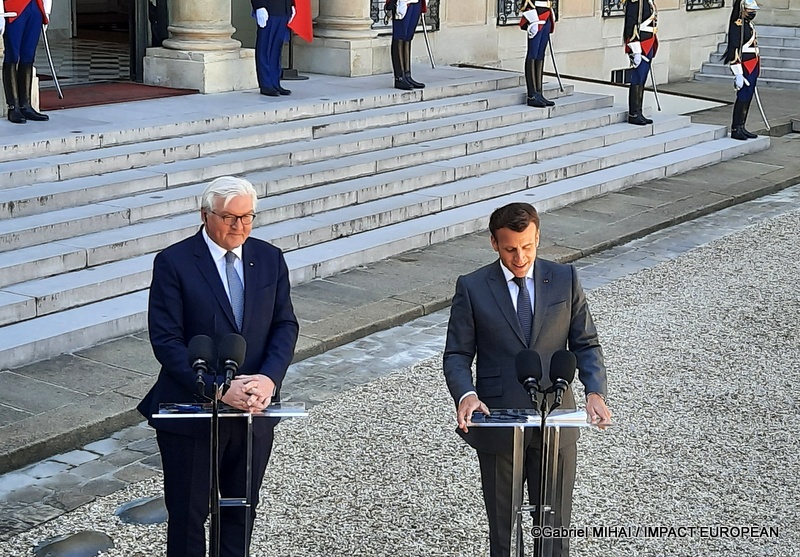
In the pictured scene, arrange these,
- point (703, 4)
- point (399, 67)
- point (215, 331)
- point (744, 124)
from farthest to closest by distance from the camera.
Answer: point (703, 4) → point (744, 124) → point (399, 67) → point (215, 331)

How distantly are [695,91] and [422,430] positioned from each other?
16.2 metres

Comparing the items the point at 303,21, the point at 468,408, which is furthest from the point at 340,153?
the point at 468,408

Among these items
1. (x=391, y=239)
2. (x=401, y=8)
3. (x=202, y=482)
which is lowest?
(x=391, y=239)

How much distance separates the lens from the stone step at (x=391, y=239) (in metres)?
7.57

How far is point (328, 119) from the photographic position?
42.2 feet

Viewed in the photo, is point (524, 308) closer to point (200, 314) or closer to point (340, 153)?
point (200, 314)

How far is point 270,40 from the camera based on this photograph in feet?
44.7

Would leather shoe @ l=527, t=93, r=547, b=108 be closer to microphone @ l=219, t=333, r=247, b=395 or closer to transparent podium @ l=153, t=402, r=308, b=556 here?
transparent podium @ l=153, t=402, r=308, b=556

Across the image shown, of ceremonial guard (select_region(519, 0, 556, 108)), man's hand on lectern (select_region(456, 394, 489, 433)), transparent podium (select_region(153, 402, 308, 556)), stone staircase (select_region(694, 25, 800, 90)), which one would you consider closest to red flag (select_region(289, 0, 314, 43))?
ceremonial guard (select_region(519, 0, 556, 108))

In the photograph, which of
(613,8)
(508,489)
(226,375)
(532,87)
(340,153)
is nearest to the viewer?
(226,375)

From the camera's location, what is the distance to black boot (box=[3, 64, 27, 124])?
1107 cm

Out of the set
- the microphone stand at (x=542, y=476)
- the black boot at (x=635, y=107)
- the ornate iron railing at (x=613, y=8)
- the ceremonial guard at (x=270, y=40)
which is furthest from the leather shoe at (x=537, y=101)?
the microphone stand at (x=542, y=476)

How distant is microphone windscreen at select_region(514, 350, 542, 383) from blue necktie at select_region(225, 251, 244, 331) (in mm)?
1114

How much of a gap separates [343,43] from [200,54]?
2.59m
